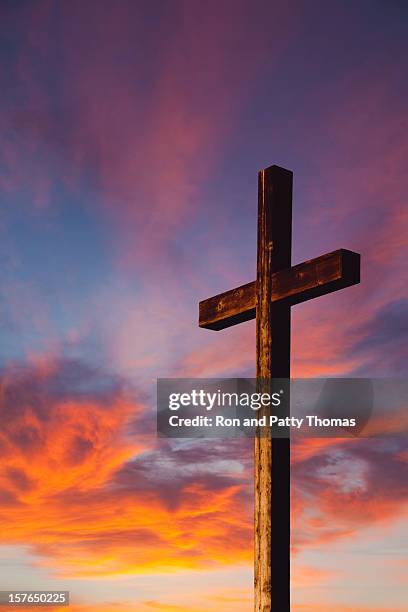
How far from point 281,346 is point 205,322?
1410 millimetres

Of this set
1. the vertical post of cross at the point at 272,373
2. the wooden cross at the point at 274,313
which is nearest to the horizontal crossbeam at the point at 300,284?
the wooden cross at the point at 274,313

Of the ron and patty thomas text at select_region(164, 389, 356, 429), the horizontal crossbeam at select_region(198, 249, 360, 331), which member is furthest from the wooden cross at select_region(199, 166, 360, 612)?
the ron and patty thomas text at select_region(164, 389, 356, 429)

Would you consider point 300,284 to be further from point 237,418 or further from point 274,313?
point 237,418

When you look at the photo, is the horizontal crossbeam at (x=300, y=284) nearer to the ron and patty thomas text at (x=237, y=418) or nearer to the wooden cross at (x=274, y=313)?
the wooden cross at (x=274, y=313)

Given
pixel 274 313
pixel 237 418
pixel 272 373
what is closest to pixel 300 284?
pixel 274 313

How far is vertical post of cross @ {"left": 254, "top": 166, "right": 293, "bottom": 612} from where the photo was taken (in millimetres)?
7043

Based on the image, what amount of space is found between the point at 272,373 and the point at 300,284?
2.75ft

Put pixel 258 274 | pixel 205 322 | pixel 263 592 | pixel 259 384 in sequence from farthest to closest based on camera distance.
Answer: pixel 205 322
pixel 258 274
pixel 259 384
pixel 263 592

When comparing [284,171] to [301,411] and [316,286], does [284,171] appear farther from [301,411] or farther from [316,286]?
[301,411]

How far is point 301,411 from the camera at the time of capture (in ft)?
24.3

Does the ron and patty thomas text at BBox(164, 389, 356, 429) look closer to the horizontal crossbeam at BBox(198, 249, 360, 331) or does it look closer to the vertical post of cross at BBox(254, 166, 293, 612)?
the vertical post of cross at BBox(254, 166, 293, 612)

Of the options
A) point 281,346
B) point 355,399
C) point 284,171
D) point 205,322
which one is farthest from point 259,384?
point 284,171

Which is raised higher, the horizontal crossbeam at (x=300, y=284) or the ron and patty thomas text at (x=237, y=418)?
the horizontal crossbeam at (x=300, y=284)

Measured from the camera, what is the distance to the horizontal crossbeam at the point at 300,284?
7.34 m
